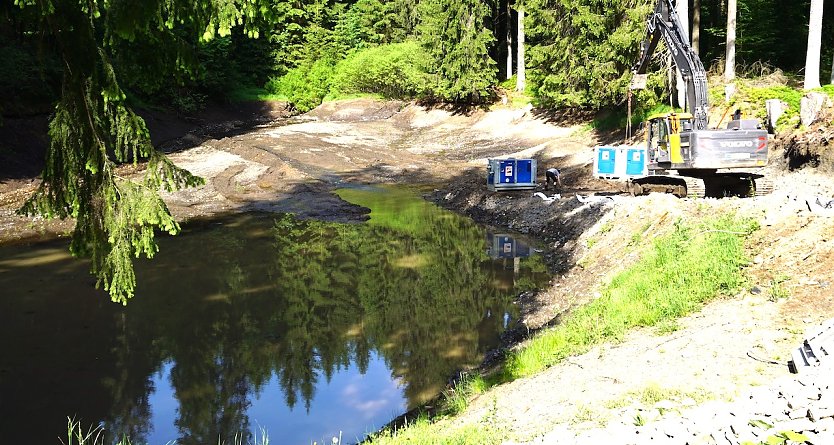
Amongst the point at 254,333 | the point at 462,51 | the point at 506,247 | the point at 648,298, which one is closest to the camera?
the point at 648,298

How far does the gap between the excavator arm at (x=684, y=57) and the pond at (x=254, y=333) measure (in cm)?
604

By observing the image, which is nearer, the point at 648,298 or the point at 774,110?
the point at 648,298

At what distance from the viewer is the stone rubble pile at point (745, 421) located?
453 cm

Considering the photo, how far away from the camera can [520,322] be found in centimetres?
1143

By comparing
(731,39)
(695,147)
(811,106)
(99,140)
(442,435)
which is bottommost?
(442,435)

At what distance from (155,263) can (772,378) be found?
14.7 m

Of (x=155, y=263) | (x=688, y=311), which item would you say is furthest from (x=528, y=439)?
(x=155, y=263)

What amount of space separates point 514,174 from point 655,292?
13.6 meters

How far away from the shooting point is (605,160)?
21.5 metres

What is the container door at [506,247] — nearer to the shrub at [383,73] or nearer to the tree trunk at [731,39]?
the tree trunk at [731,39]

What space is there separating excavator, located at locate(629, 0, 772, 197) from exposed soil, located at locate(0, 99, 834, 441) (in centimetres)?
152

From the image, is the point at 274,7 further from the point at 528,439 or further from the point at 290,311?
the point at 290,311

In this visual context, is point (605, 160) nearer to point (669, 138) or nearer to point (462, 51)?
point (669, 138)

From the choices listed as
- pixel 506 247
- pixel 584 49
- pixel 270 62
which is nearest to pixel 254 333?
pixel 506 247
